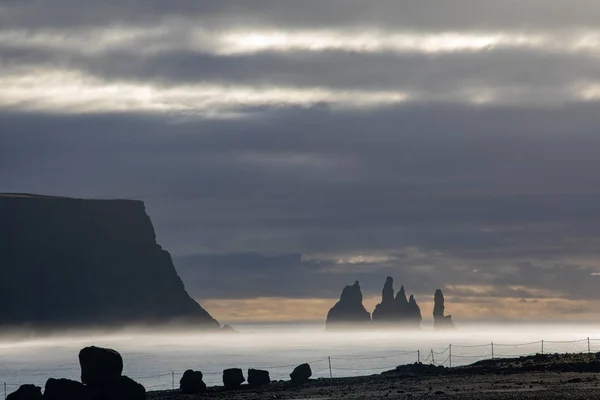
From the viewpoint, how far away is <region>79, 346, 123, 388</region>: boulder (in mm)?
68375

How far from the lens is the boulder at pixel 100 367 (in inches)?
2692

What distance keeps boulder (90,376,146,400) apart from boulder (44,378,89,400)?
0.68 metres

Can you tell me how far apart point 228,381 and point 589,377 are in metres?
25.2

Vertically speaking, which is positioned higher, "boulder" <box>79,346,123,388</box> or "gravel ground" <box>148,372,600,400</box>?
"boulder" <box>79,346,123,388</box>

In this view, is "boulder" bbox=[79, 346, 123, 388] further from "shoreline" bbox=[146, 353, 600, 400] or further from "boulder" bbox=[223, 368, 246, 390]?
"boulder" bbox=[223, 368, 246, 390]

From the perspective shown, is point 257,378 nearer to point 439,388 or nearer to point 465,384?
point 439,388

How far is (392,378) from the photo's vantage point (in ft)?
244

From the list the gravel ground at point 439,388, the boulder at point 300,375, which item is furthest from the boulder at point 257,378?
the boulder at point 300,375

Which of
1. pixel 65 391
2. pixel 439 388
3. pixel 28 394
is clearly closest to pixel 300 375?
pixel 439 388

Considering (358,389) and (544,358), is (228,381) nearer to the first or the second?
(358,389)

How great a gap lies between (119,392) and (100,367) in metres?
2.01

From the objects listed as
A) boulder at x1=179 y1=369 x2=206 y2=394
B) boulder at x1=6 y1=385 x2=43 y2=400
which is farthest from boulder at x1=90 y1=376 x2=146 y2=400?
boulder at x1=179 y1=369 x2=206 y2=394

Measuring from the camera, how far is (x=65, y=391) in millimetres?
68500

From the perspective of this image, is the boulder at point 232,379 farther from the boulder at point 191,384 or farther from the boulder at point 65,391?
the boulder at point 65,391
